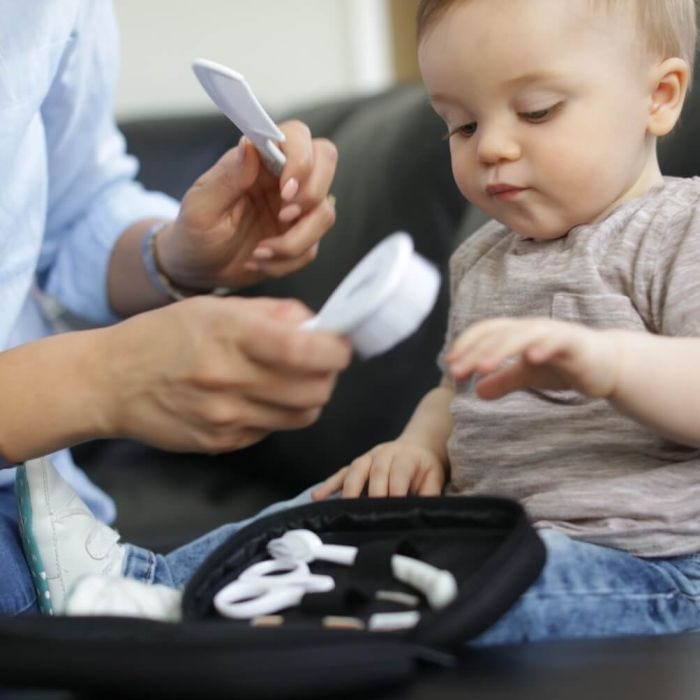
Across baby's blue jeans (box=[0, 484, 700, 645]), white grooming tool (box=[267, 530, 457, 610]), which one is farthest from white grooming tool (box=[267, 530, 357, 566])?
baby's blue jeans (box=[0, 484, 700, 645])

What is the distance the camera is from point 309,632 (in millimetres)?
499

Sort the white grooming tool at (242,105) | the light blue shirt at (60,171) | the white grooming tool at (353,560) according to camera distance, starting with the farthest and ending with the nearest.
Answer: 1. the light blue shirt at (60,171)
2. the white grooming tool at (242,105)
3. the white grooming tool at (353,560)

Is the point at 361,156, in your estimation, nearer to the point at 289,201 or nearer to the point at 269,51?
the point at 289,201

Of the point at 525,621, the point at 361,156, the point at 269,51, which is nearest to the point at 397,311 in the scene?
the point at 525,621

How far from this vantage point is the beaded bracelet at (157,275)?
Result: 3.37ft

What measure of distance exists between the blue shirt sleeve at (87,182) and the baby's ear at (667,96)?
22.4 inches

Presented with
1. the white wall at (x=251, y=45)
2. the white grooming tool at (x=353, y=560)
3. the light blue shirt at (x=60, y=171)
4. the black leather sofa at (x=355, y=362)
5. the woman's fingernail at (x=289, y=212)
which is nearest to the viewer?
the white grooming tool at (x=353, y=560)

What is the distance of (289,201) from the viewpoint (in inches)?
31.6

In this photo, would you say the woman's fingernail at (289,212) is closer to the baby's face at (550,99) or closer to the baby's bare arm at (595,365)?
the baby's face at (550,99)

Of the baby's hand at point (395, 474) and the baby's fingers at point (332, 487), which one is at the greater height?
the baby's hand at point (395, 474)

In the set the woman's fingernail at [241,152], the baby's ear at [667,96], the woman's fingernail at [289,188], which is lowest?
the woman's fingernail at [289,188]

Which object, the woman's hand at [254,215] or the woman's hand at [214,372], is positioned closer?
the woman's hand at [214,372]

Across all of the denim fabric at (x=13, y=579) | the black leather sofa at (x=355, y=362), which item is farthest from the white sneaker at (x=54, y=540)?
the black leather sofa at (x=355, y=362)

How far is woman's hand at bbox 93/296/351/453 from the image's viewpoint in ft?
1.78
